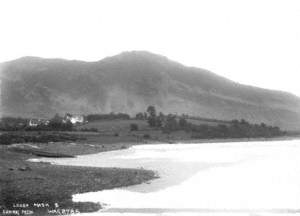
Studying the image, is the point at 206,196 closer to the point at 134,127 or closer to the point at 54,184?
the point at 54,184

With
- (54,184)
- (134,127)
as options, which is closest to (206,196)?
(54,184)

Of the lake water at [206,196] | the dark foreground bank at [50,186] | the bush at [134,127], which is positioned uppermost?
the bush at [134,127]

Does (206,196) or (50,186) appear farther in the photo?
(50,186)

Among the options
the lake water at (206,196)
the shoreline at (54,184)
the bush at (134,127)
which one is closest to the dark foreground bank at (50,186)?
the shoreline at (54,184)

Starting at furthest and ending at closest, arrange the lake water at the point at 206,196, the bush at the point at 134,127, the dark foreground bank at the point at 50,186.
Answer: the bush at the point at 134,127 < the lake water at the point at 206,196 < the dark foreground bank at the point at 50,186

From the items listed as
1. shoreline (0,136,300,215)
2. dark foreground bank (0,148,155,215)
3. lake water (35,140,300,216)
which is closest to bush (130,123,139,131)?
shoreline (0,136,300,215)

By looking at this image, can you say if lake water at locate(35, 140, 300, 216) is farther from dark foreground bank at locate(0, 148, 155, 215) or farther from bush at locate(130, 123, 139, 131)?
bush at locate(130, 123, 139, 131)

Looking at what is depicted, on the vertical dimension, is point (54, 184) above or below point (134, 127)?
below

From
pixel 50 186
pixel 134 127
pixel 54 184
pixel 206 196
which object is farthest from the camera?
pixel 134 127

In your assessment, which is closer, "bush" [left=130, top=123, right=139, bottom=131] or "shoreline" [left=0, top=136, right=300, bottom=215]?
"shoreline" [left=0, top=136, right=300, bottom=215]

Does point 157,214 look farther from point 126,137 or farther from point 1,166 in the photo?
point 126,137

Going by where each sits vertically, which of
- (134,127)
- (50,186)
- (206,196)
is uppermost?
(134,127)

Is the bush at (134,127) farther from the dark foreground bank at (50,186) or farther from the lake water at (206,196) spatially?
the lake water at (206,196)
